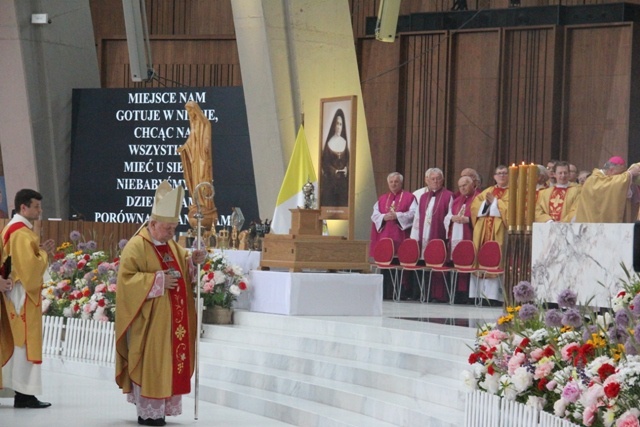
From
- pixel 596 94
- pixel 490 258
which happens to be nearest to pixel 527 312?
pixel 490 258

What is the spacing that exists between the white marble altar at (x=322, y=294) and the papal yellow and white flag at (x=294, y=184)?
1303mm

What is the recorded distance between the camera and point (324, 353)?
9.91 m

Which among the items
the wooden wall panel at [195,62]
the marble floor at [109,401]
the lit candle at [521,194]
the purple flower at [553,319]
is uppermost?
the wooden wall panel at [195,62]

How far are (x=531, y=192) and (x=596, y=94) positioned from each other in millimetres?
7141

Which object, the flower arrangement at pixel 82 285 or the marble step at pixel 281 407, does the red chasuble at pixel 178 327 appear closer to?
the marble step at pixel 281 407

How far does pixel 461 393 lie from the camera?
775 cm

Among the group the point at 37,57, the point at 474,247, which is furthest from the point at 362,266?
the point at 37,57

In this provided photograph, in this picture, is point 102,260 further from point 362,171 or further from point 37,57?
point 37,57

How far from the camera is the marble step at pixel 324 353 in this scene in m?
8.74

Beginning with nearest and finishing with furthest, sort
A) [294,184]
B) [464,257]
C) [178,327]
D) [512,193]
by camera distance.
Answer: [178,327] → [512,193] → [464,257] → [294,184]

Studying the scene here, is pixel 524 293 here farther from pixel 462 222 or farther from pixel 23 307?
pixel 462 222

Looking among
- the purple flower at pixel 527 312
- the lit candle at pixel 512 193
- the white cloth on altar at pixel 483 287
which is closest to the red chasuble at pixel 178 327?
the lit candle at pixel 512 193

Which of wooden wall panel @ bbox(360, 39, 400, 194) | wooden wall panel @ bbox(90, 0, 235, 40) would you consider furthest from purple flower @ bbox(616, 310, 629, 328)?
wooden wall panel @ bbox(90, 0, 235, 40)

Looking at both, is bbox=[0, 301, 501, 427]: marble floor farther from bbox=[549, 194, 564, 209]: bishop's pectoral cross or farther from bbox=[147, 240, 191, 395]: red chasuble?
bbox=[549, 194, 564, 209]: bishop's pectoral cross
